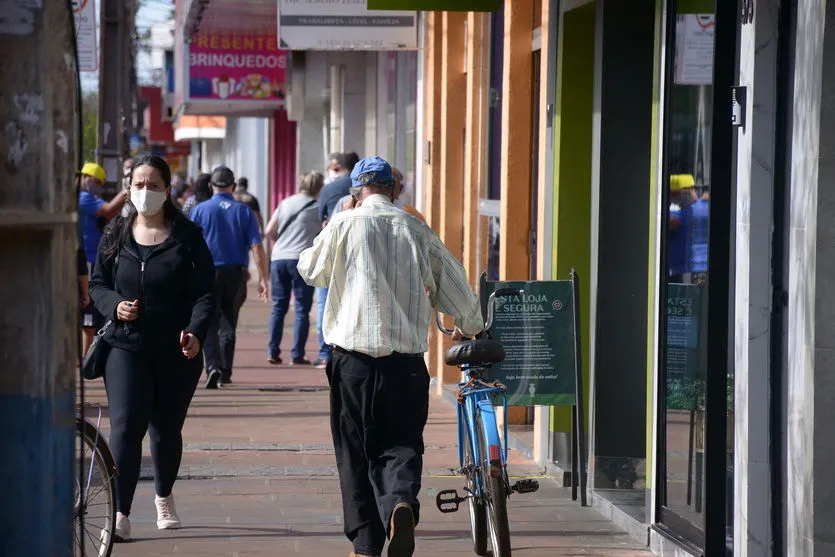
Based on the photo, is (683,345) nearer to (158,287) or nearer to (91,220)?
(158,287)

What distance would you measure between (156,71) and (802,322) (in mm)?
84268

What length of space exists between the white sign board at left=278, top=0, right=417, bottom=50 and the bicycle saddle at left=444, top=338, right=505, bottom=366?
28.1 ft

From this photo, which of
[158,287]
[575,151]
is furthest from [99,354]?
[575,151]

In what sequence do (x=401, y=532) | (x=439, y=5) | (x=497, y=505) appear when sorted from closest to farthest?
(x=401, y=532) → (x=497, y=505) → (x=439, y=5)

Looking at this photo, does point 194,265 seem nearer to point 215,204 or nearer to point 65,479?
point 65,479

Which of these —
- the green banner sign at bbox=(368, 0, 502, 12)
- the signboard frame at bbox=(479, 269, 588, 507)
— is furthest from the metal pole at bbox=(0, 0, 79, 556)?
the green banner sign at bbox=(368, 0, 502, 12)

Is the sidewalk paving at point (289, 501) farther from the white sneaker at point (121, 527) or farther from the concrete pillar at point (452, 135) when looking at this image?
the concrete pillar at point (452, 135)

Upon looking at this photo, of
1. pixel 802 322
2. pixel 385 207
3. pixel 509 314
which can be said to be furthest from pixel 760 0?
pixel 509 314

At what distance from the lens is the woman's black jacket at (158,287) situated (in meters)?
7.13

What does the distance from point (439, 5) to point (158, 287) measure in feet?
13.9

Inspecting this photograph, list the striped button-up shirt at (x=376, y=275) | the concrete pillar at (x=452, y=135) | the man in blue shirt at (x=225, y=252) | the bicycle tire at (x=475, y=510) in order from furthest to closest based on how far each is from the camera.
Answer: the man in blue shirt at (x=225, y=252) → the concrete pillar at (x=452, y=135) → the bicycle tire at (x=475, y=510) → the striped button-up shirt at (x=376, y=275)

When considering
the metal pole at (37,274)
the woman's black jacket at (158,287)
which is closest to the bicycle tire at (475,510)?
the woman's black jacket at (158,287)

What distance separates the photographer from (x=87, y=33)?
16.3 meters

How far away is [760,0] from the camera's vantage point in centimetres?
584
